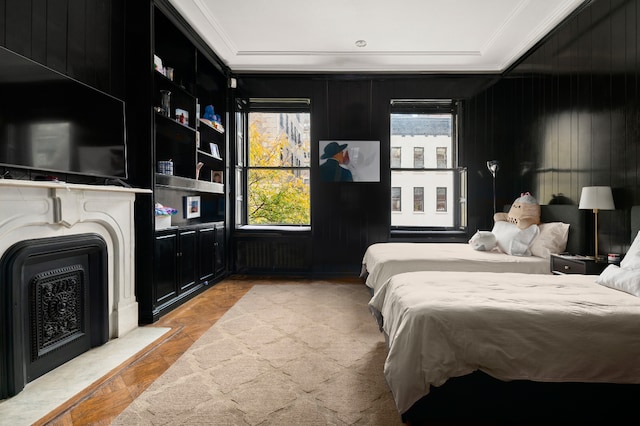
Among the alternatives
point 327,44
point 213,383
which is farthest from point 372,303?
point 327,44

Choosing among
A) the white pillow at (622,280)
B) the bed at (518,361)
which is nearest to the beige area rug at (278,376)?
the bed at (518,361)

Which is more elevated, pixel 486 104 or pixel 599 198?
pixel 486 104

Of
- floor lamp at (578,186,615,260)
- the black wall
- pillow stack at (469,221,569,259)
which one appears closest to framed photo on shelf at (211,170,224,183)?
the black wall

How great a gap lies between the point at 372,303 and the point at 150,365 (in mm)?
1555

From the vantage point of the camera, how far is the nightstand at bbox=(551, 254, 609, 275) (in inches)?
111

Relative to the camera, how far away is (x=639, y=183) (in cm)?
268

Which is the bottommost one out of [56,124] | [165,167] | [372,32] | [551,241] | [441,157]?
[551,241]

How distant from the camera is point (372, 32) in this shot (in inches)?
163

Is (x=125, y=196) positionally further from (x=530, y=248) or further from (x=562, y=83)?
(x=562, y=83)

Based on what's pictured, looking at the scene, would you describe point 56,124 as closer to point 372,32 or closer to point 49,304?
point 49,304

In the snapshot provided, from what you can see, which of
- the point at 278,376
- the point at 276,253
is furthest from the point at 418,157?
the point at 278,376

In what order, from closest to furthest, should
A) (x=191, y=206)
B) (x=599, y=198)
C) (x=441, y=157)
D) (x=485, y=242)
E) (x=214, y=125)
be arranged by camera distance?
1. (x=599, y=198)
2. (x=485, y=242)
3. (x=191, y=206)
4. (x=214, y=125)
5. (x=441, y=157)

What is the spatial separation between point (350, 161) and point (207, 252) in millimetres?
2348

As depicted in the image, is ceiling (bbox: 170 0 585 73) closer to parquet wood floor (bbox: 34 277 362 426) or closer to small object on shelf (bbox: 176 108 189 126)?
small object on shelf (bbox: 176 108 189 126)
